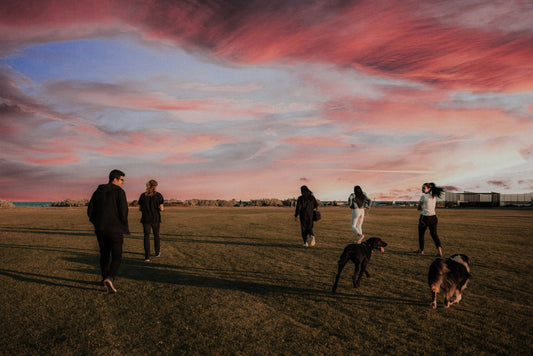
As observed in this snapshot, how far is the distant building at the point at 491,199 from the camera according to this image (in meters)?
70.1

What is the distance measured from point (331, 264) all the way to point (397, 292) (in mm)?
2590

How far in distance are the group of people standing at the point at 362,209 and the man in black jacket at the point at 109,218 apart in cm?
595

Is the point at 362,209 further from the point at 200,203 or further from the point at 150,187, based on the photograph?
the point at 200,203

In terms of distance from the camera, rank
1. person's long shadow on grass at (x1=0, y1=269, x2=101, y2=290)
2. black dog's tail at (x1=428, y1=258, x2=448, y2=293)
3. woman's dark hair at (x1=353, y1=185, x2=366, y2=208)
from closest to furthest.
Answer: black dog's tail at (x1=428, y1=258, x2=448, y2=293) → person's long shadow on grass at (x1=0, y1=269, x2=101, y2=290) → woman's dark hair at (x1=353, y1=185, x2=366, y2=208)

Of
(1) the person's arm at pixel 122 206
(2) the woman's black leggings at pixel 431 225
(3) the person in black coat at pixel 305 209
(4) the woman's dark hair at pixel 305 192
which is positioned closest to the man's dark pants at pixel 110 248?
(1) the person's arm at pixel 122 206

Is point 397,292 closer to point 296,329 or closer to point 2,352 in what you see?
point 296,329

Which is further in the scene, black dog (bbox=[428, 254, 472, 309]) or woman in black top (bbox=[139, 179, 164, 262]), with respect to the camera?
woman in black top (bbox=[139, 179, 164, 262])

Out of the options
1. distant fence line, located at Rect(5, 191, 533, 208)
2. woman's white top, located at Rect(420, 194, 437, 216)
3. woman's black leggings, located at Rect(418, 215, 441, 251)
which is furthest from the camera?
distant fence line, located at Rect(5, 191, 533, 208)

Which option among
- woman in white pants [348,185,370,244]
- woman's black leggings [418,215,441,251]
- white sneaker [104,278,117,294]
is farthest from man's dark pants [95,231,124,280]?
woman's black leggings [418,215,441,251]

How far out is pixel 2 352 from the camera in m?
3.86

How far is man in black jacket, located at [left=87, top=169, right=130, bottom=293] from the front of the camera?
5.95 metres

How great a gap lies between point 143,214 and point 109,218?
10.0 ft

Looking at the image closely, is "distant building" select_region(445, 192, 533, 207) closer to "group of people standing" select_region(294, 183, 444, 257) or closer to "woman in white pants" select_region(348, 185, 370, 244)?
"group of people standing" select_region(294, 183, 444, 257)

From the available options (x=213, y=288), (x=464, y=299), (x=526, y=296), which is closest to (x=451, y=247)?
(x=526, y=296)
